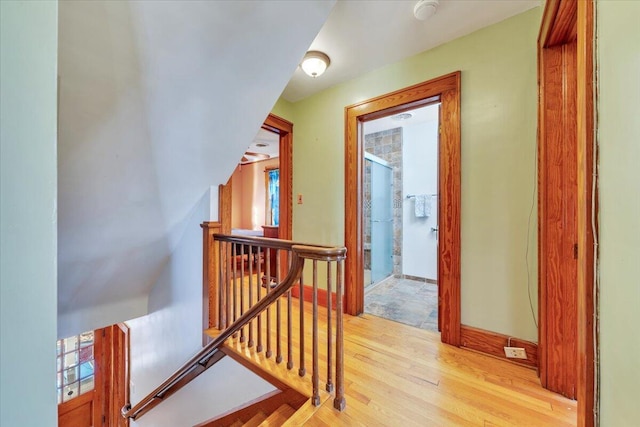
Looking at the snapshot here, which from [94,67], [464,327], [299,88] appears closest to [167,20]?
[94,67]

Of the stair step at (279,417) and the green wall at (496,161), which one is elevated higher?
the green wall at (496,161)

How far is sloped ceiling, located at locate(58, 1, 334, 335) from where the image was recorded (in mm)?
1151

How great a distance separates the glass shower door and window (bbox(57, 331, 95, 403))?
15.5 feet

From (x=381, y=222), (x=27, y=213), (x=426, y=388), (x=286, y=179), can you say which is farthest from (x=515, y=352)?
(x=286, y=179)

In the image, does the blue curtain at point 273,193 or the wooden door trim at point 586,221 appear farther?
the blue curtain at point 273,193

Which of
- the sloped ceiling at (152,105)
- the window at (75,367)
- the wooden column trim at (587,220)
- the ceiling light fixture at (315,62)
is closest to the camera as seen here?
the wooden column trim at (587,220)

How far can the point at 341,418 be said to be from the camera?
4.09 ft

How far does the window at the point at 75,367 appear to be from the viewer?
12.6ft

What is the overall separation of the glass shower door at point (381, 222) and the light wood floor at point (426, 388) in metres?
1.69

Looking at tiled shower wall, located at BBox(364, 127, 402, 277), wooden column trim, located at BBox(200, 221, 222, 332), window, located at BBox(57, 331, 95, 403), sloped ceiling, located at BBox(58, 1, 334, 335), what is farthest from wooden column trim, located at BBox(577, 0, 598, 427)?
window, located at BBox(57, 331, 95, 403)

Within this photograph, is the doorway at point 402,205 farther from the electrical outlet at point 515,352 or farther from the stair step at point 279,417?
the stair step at point 279,417

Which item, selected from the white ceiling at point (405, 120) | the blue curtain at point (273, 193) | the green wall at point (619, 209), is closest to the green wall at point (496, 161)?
the green wall at point (619, 209)

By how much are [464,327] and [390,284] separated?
1917mm

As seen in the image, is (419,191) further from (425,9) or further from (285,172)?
(425,9)
